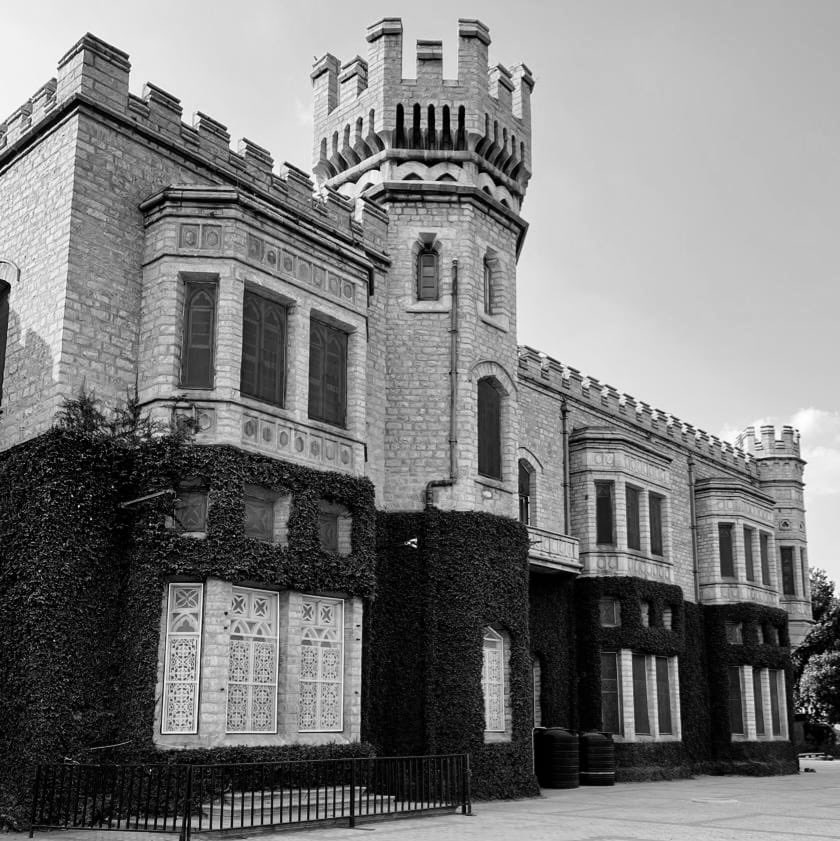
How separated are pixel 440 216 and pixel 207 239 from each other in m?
6.85

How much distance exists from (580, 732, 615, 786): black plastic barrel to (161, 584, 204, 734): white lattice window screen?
42.9ft

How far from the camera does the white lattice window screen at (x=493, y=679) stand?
2072cm

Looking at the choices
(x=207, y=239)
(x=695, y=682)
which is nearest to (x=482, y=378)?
(x=207, y=239)

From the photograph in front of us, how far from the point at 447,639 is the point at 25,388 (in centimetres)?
897

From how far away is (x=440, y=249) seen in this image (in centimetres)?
2278

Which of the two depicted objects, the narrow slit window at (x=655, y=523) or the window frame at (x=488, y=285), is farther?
the narrow slit window at (x=655, y=523)

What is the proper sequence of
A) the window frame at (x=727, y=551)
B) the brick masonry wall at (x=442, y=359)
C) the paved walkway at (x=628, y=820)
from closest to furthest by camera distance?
1. the paved walkway at (x=628, y=820)
2. the brick masonry wall at (x=442, y=359)
3. the window frame at (x=727, y=551)

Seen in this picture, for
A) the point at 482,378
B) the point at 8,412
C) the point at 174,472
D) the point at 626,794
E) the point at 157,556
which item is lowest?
the point at 626,794

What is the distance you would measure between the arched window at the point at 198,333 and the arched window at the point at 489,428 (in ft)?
23.0

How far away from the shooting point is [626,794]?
74.8 ft

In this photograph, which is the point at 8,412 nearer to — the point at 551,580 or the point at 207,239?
the point at 207,239

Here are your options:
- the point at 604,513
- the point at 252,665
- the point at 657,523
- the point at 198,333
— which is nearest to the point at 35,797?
the point at 252,665

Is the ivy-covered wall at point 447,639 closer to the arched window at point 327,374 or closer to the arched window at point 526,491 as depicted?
the arched window at point 327,374

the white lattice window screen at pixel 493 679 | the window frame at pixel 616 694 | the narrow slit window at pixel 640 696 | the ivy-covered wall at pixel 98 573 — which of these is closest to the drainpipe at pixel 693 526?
the narrow slit window at pixel 640 696
